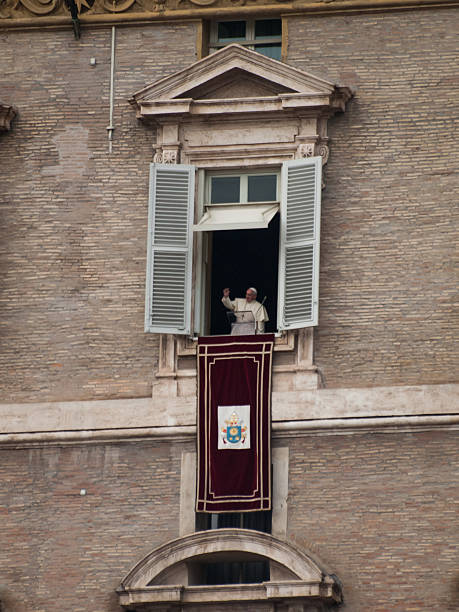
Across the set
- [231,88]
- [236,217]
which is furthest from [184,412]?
[231,88]

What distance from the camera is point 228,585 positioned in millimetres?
31078

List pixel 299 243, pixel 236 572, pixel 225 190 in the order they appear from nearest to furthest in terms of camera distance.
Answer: pixel 236 572 < pixel 299 243 < pixel 225 190

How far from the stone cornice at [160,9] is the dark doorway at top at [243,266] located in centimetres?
341

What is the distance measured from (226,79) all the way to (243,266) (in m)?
3.39

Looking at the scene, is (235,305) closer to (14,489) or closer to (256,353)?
(256,353)

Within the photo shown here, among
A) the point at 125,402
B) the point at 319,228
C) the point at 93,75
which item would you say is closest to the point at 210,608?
the point at 125,402

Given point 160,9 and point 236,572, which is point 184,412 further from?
point 160,9

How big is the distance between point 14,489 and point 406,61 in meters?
8.98

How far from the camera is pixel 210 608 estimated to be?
31.1 metres

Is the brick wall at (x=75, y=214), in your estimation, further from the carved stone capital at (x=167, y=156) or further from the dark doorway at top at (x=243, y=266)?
the dark doorway at top at (x=243, y=266)

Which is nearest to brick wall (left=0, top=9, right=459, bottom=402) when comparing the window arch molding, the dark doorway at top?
the dark doorway at top

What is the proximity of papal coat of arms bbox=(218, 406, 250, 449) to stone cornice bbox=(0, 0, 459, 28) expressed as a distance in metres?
6.57

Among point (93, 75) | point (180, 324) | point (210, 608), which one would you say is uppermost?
point (93, 75)

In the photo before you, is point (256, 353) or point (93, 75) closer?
point (256, 353)
